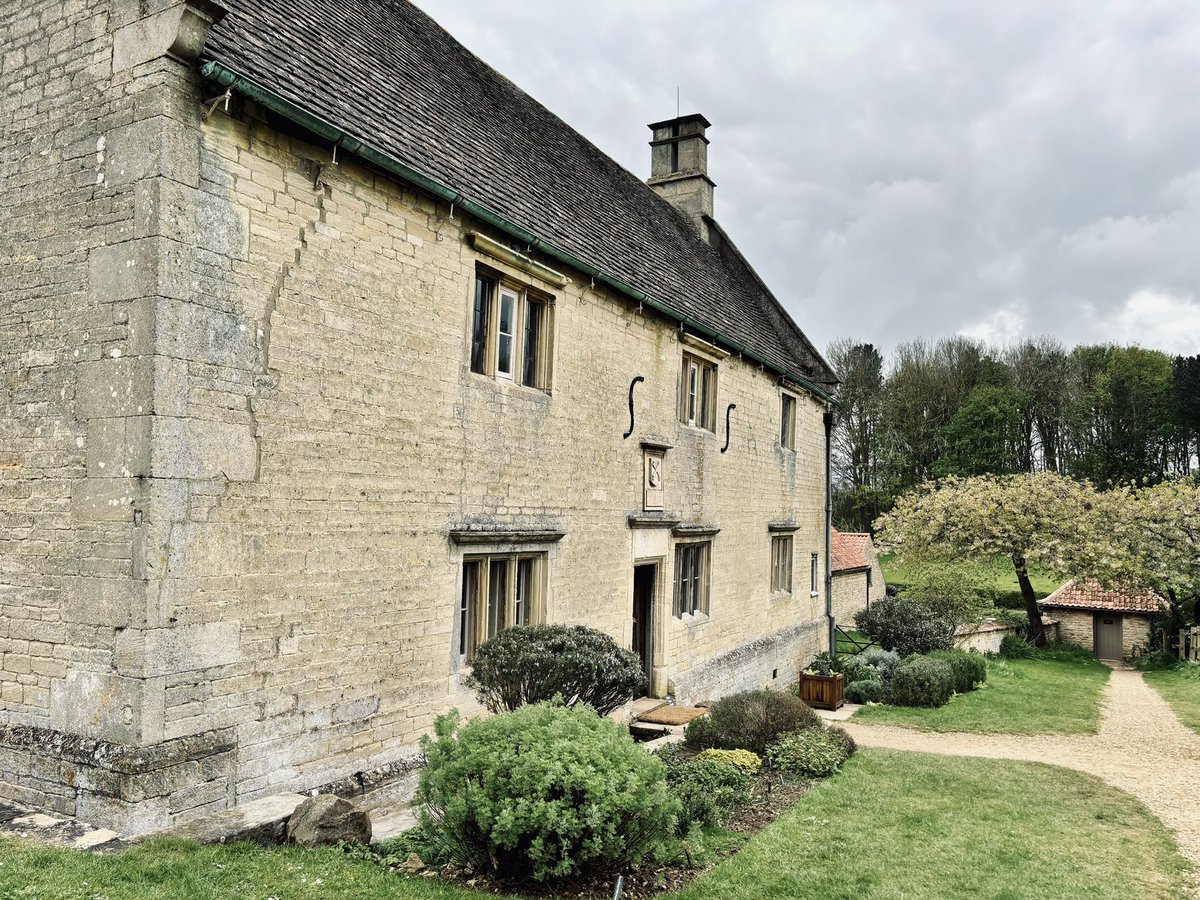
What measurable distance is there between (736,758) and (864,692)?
7548 mm

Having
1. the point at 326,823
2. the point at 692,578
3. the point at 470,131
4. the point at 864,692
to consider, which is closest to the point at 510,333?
the point at 470,131

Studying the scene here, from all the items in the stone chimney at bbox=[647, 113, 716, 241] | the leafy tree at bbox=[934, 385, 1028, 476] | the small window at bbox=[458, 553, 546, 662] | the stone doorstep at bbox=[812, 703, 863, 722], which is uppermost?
the stone chimney at bbox=[647, 113, 716, 241]

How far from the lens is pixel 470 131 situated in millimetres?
10844

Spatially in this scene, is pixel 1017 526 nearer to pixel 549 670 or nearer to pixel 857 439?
pixel 549 670

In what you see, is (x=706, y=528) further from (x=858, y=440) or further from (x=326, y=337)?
(x=858, y=440)

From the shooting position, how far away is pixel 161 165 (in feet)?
20.4

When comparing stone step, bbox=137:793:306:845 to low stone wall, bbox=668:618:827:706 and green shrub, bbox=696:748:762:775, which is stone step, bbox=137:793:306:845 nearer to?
green shrub, bbox=696:748:762:775

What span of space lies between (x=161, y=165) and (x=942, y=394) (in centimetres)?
4719

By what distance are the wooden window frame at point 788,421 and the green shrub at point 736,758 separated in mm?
9998

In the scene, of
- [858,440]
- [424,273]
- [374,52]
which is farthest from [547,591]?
[858,440]

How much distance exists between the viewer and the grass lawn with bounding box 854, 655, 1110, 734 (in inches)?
553

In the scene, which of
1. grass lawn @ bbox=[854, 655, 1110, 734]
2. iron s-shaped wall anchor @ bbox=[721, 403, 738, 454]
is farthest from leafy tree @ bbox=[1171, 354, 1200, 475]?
iron s-shaped wall anchor @ bbox=[721, 403, 738, 454]

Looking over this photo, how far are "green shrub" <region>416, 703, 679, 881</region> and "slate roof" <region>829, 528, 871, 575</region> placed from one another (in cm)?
2496

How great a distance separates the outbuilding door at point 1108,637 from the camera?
2691 centimetres
